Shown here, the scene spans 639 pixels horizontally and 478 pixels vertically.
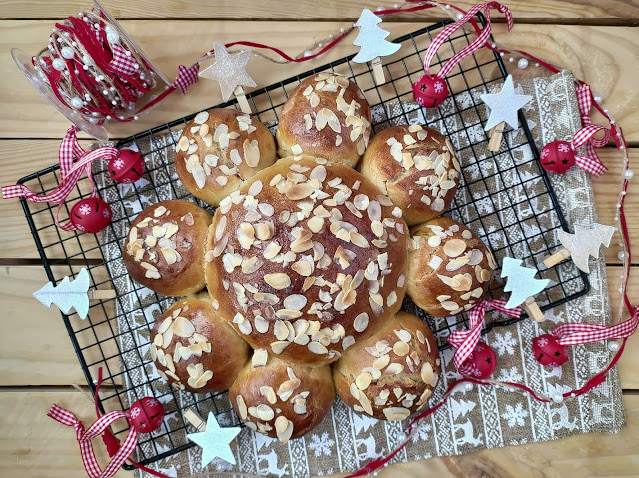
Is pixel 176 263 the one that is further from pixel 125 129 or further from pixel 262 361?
pixel 125 129

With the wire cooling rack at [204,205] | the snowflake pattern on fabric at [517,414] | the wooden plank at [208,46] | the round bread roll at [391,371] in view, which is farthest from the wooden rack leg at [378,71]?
the snowflake pattern on fabric at [517,414]

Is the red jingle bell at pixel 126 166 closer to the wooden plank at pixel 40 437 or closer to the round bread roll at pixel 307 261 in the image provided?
the round bread roll at pixel 307 261

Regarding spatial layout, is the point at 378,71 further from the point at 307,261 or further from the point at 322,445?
the point at 322,445

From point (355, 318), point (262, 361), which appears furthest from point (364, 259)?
point (262, 361)

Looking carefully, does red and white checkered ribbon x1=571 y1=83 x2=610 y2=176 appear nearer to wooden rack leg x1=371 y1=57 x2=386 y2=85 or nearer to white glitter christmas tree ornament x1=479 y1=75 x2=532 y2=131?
white glitter christmas tree ornament x1=479 y1=75 x2=532 y2=131

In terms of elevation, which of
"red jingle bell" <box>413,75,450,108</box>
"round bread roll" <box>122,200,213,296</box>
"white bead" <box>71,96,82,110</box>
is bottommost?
"round bread roll" <box>122,200,213,296</box>

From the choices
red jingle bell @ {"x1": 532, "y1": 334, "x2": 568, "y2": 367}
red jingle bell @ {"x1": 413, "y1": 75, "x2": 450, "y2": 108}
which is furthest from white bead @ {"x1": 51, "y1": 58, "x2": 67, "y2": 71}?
red jingle bell @ {"x1": 532, "y1": 334, "x2": 568, "y2": 367}

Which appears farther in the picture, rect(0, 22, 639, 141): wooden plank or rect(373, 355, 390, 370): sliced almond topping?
rect(0, 22, 639, 141): wooden plank

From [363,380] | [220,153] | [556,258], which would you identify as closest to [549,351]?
[556,258]
